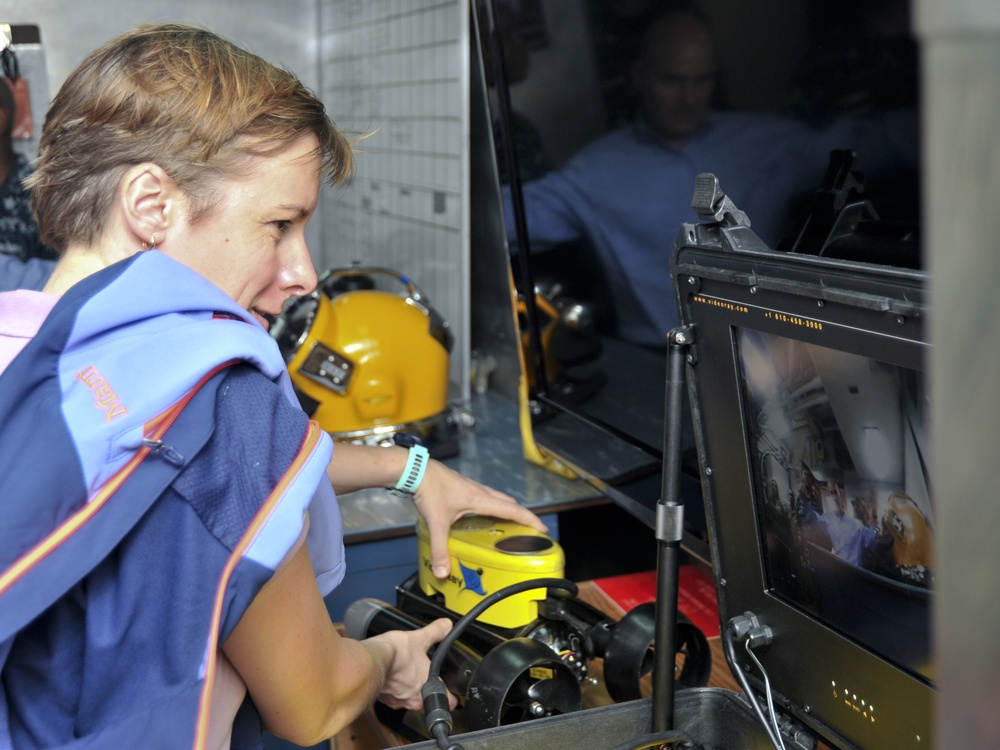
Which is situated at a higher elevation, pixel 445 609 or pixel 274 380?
pixel 274 380

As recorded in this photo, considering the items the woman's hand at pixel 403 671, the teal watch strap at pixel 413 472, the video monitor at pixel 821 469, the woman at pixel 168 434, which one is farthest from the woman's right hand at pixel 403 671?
the video monitor at pixel 821 469

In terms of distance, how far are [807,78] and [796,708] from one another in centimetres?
58

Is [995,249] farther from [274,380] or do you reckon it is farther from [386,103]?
[386,103]

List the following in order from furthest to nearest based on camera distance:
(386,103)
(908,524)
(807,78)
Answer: (386,103) → (807,78) → (908,524)

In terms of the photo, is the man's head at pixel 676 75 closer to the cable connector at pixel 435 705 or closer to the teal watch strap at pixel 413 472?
the teal watch strap at pixel 413 472

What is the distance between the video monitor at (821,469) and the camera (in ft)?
2.34

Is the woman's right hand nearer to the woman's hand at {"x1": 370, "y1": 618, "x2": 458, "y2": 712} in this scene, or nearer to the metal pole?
the woman's hand at {"x1": 370, "y1": 618, "x2": 458, "y2": 712}

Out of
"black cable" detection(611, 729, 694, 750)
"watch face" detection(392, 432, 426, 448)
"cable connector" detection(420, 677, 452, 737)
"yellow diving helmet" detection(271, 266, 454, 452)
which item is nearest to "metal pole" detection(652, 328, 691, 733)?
"black cable" detection(611, 729, 694, 750)

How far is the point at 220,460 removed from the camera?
0.76 metres

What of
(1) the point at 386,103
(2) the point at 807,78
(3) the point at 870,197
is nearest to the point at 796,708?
(3) the point at 870,197

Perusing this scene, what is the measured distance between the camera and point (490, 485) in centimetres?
186

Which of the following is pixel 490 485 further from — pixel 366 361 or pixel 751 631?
pixel 751 631

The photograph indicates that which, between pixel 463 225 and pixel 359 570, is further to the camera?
pixel 463 225

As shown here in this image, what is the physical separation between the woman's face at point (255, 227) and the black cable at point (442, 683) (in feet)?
1.31
